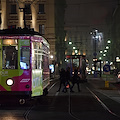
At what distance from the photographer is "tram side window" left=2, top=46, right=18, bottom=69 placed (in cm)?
1158

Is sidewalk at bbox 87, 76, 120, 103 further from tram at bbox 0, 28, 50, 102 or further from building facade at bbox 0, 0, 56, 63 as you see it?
building facade at bbox 0, 0, 56, 63

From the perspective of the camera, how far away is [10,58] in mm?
11625

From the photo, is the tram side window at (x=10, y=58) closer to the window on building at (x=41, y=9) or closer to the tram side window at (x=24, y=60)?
the tram side window at (x=24, y=60)

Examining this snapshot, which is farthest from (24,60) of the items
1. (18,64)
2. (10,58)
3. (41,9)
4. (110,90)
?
(41,9)

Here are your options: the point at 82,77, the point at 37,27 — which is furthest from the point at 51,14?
the point at 82,77

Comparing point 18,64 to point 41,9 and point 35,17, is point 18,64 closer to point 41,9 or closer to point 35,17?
point 35,17

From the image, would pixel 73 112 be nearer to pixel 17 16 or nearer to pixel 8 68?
pixel 8 68

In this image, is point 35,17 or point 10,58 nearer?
point 10,58

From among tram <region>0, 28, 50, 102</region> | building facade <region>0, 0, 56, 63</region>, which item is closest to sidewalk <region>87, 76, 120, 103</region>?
tram <region>0, 28, 50, 102</region>

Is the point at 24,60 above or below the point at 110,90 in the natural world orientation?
above

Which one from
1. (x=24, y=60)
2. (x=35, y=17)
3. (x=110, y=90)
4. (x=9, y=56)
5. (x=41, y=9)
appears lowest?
(x=110, y=90)

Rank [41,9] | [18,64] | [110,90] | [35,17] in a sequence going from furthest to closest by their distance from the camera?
[41,9]
[35,17]
[110,90]
[18,64]

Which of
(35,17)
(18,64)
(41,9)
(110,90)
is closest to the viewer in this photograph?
(18,64)

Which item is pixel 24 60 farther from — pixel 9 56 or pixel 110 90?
pixel 110 90
